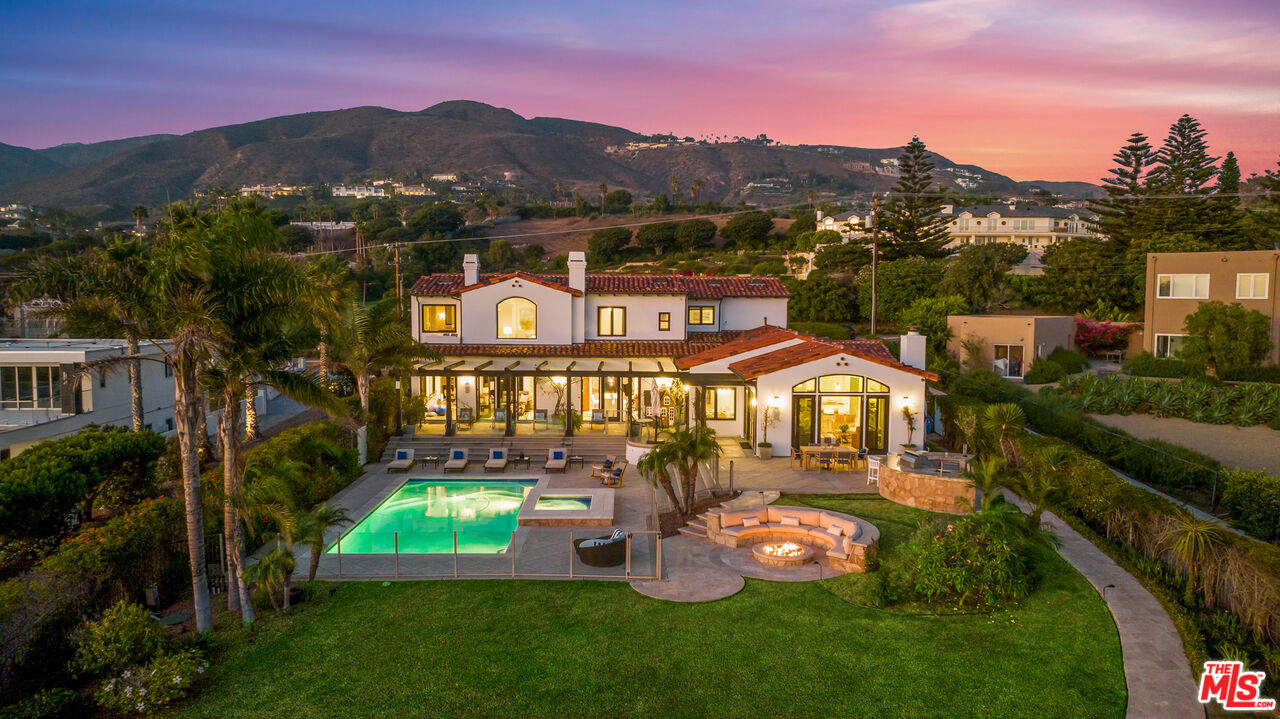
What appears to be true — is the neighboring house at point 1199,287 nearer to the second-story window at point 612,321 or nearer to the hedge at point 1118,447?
the hedge at point 1118,447

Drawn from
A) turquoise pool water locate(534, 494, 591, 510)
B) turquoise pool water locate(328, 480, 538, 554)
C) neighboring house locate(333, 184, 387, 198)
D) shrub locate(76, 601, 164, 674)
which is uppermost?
neighboring house locate(333, 184, 387, 198)

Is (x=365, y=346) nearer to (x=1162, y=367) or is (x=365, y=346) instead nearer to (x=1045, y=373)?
(x=1045, y=373)

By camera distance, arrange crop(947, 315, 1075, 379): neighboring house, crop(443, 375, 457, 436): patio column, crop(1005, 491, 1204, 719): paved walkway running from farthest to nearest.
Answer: crop(947, 315, 1075, 379): neighboring house < crop(443, 375, 457, 436): patio column < crop(1005, 491, 1204, 719): paved walkway

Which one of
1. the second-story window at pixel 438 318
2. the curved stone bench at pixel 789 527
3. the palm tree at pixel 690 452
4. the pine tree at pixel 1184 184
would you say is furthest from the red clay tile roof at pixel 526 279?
the pine tree at pixel 1184 184

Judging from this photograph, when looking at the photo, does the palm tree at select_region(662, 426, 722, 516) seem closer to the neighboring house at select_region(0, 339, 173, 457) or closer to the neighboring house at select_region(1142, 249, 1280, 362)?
the neighboring house at select_region(0, 339, 173, 457)

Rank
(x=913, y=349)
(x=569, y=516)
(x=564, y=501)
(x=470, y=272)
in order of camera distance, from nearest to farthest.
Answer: (x=569, y=516), (x=564, y=501), (x=913, y=349), (x=470, y=272)

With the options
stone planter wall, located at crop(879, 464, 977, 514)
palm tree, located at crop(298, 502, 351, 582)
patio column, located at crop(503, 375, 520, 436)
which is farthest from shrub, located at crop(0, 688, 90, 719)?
patio column, located at crop(503, 375, 520, 436)

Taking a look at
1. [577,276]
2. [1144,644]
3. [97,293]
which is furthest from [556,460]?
[1144,644]
